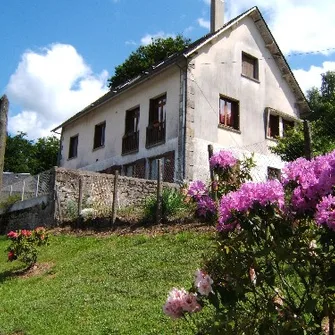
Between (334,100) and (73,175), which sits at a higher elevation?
(334,100)

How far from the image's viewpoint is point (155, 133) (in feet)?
67.4

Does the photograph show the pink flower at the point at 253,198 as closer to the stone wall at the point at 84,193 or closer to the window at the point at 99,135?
the stone wall at the point at 84,193

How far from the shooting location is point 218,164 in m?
4.20

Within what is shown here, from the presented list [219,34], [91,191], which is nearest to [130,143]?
[219,34]

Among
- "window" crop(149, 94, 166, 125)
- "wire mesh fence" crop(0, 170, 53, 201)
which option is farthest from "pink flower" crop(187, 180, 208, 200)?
"window" crop(149, 94, 166, 125)

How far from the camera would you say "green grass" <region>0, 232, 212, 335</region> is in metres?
6.09

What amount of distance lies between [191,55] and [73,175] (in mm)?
6932

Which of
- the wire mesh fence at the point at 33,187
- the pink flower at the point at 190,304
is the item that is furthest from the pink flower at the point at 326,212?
the wire mesh fence at the point at 33,187

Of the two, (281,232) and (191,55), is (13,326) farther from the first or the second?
(191,55)

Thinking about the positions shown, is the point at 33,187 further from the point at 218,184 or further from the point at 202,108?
the point at 218,184

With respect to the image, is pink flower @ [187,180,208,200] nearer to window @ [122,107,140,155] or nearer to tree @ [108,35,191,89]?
window @ [122,107,140,155]

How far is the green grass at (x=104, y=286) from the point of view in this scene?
6.09 meters

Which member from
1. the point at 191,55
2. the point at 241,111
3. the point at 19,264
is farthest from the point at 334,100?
the point at 19,264

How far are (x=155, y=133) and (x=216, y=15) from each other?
264 inches
